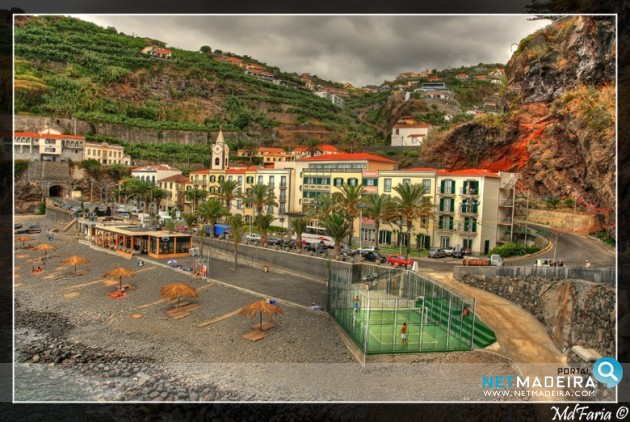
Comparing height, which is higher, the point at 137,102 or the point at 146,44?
the point at 146,44

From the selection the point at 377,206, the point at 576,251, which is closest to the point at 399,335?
the point at 576,251

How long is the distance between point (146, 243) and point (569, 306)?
24.6 metres

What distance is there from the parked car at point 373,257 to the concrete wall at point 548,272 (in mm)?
5227

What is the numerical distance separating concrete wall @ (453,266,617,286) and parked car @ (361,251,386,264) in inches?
206

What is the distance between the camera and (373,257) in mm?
22656

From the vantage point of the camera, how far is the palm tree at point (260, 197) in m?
29.9

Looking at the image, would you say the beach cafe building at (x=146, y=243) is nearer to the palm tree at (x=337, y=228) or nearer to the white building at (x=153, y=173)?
the palm tree at (x=337, y=228)

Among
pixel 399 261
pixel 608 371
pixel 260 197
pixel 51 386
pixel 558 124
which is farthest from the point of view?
pixel 260 197

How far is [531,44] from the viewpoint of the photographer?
29375 millimetres

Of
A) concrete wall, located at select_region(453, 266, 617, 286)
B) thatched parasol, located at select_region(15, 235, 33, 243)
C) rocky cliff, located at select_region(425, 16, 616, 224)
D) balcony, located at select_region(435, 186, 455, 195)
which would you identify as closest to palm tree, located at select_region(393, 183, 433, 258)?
balcony, located at select_region(435, 186, 455, 195)

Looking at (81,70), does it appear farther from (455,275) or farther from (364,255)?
(455,275)

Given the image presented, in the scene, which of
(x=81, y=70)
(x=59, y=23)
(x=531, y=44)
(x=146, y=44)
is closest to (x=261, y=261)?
(x=531, y=44)

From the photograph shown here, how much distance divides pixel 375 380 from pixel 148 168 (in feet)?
135

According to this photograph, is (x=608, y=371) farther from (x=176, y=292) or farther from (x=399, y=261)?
(x=176, y=292)
